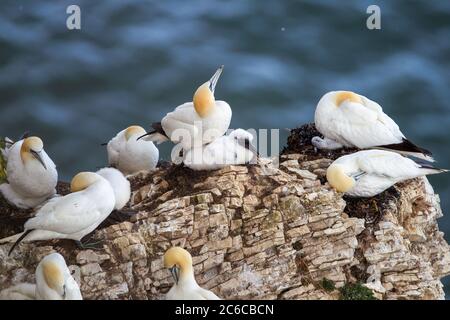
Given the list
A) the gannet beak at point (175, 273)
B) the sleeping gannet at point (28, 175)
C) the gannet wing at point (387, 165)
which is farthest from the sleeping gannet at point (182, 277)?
the gannet wing at point (387, 165)

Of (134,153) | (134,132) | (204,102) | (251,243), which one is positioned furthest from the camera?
(134,132)

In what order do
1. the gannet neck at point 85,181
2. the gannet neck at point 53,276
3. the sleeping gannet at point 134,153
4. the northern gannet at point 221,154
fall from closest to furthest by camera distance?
the gannet neck at point 53,276 < the gannet neck at point 85,181 < the northern gannet at point 221,154 < the sleeping gannet at point 134,153

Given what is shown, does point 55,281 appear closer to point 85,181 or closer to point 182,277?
point 182,277

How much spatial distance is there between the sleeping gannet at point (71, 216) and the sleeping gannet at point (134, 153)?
1147mm

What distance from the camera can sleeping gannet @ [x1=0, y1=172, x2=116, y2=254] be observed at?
7.92 meters

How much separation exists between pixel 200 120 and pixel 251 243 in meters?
1.26

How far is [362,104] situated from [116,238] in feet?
9.22

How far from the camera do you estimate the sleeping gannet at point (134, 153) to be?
9.31 meters

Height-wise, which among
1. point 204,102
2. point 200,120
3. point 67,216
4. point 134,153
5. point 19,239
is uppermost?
point 204,102

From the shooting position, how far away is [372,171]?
868 centimetres

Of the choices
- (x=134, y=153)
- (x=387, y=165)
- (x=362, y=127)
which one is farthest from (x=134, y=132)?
(x=387, y=165)

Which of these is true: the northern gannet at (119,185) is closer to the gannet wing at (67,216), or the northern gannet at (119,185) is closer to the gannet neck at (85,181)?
the gannet neck at (85,181)
